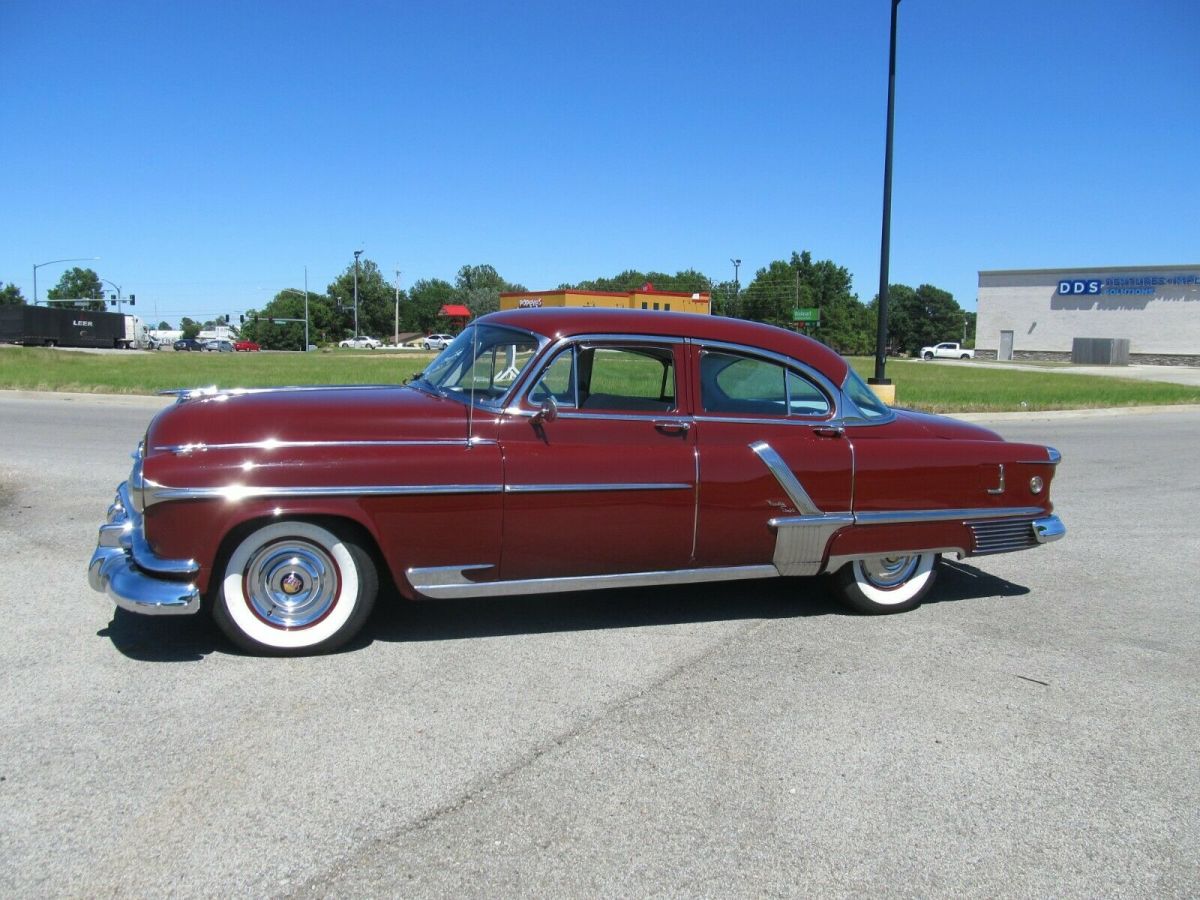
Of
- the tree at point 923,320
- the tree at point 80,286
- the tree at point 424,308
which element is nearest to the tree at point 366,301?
the tree at point 424,308

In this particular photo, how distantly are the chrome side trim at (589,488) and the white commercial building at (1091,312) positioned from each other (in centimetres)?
5658

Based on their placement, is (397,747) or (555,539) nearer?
(397,747)

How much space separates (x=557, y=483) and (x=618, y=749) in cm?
131

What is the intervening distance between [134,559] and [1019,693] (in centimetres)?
391

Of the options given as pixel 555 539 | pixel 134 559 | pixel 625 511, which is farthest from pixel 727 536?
pixel 134 559

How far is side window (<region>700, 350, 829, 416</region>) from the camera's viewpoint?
475 centimetres

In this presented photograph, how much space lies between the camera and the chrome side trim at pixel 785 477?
4656 mm

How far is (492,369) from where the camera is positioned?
15.1 feet

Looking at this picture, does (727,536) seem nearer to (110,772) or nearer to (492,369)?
(492,369)

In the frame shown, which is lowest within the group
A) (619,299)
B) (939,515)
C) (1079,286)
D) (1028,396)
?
(939,515)

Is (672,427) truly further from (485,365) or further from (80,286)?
(80,286)

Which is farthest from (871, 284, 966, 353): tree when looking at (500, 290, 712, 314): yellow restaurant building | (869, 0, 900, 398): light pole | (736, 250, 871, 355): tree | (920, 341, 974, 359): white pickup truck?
(869, 0, 900, 398): light pole

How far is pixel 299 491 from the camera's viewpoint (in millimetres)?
3992

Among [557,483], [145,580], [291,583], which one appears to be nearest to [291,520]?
[291,583]
